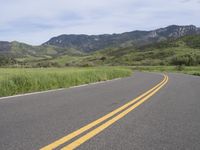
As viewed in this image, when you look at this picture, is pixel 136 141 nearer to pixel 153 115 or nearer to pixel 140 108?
pixel 153 115

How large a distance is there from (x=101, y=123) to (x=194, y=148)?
2377 millimetres

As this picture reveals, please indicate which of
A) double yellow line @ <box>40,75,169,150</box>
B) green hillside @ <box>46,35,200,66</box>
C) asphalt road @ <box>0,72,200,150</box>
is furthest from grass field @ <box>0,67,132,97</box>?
green hillside @ <box>46,35,200,66</box>

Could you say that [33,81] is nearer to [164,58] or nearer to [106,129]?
[106,129]

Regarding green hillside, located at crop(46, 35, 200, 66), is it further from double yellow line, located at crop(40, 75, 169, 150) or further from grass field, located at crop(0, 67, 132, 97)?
double yellow line, located at crop(40, 75, 169, 150)

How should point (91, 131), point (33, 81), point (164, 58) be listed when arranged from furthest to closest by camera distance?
1. point (164, 58)
2. point (33, 81)
3. point (91, 131)

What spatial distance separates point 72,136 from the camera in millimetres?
5836

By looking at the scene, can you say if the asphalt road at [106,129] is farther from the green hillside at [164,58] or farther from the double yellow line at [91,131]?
the green hillside at [164,58]

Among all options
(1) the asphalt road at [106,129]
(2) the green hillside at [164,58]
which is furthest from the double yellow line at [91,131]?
(2) the green hillside at [164,58]

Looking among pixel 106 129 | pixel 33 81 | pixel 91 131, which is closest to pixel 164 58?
pixel 33 81

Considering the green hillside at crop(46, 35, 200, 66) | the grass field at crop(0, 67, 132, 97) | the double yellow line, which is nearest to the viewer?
the double yellow line

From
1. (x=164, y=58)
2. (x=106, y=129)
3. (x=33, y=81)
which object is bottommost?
(x=164, y=58)

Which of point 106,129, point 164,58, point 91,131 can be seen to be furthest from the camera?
point 164,58

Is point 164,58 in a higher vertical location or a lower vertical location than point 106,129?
lower

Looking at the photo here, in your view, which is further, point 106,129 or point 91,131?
point 106,129
